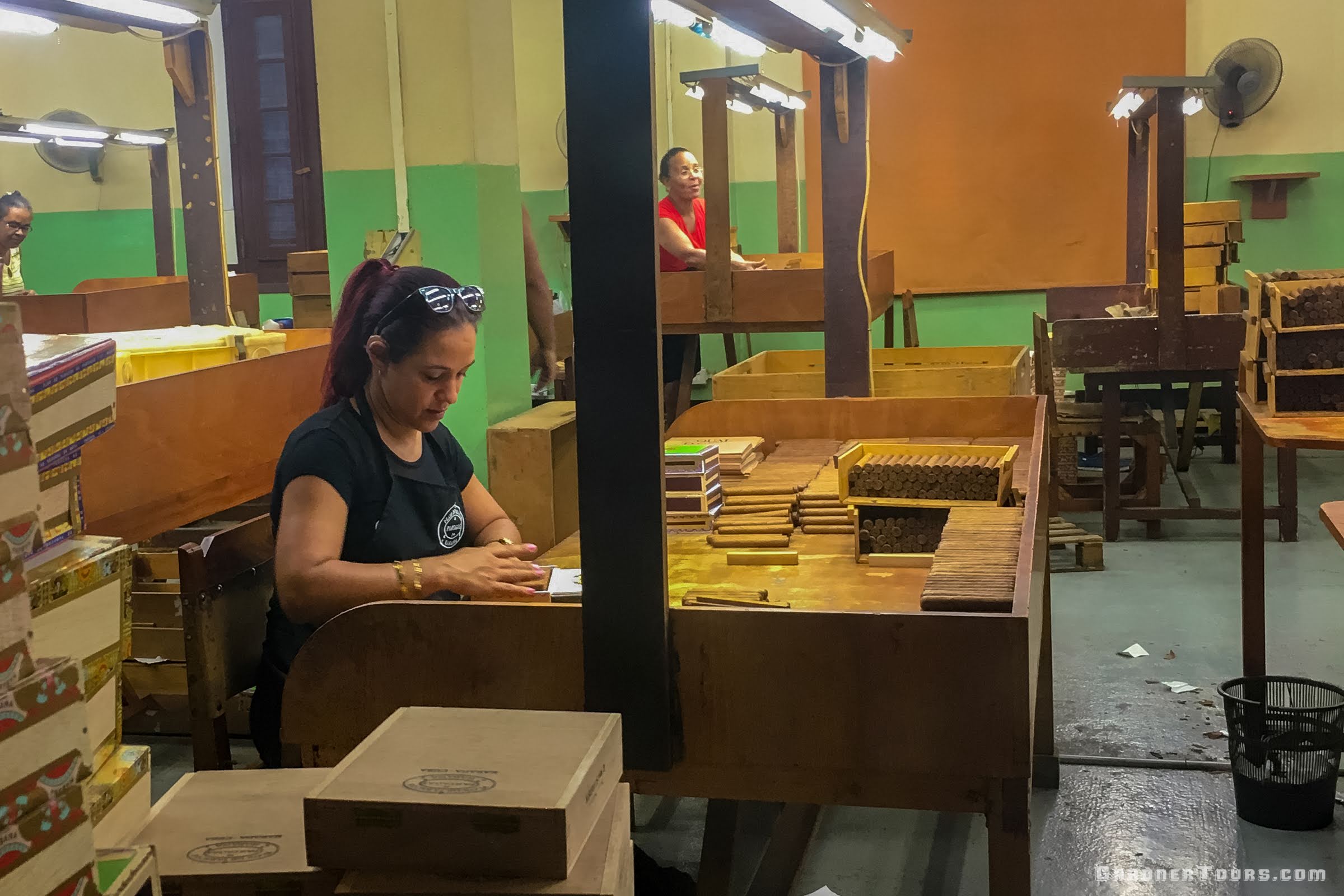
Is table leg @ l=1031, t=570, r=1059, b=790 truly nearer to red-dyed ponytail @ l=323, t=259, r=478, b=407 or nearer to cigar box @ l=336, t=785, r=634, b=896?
red-dyed ponytail @ l=323, t=259, r=478, b=407

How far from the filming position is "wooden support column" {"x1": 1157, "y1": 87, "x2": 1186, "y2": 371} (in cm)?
633

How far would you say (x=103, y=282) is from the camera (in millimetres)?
9414

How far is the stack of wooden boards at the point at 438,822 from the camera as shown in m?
1.56

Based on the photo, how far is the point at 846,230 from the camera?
4.50 meters

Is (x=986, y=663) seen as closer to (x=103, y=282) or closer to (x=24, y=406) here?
(x=24, y=406)

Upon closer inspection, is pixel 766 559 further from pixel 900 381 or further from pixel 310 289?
pixel 310 289

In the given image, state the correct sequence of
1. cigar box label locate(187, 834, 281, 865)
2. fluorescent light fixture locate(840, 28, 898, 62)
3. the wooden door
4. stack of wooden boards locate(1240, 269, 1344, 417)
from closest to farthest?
cigar box label locate(187, 834, 281, 865)
fluorescent light fixture locate(840, 28, 898, 62)
stack of wooden boards locate(1240, 269, 1344, 417)
the wooden door

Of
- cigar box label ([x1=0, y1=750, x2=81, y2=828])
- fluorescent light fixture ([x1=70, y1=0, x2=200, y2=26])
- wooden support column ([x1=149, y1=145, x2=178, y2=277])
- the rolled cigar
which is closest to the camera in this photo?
cigar box label ([x1=0, y1=750, x2=81, y2=828])

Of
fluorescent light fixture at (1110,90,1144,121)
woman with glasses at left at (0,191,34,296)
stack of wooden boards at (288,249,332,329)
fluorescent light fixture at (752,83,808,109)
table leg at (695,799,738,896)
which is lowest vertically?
table leg at (695,799,738,896)

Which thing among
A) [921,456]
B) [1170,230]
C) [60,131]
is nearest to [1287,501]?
[1170,230]

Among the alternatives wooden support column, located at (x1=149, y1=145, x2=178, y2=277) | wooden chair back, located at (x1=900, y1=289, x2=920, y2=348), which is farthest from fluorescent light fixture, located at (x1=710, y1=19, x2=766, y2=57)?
wooden support column, located at (x1=149, y1=145, x2=178, y2=277)

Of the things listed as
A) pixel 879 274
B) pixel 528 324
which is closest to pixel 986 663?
pixel 528 324

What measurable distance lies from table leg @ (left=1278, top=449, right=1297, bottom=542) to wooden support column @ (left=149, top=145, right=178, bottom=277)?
24.7 feet

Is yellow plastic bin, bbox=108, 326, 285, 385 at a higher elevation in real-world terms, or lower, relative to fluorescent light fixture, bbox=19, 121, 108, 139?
lower
